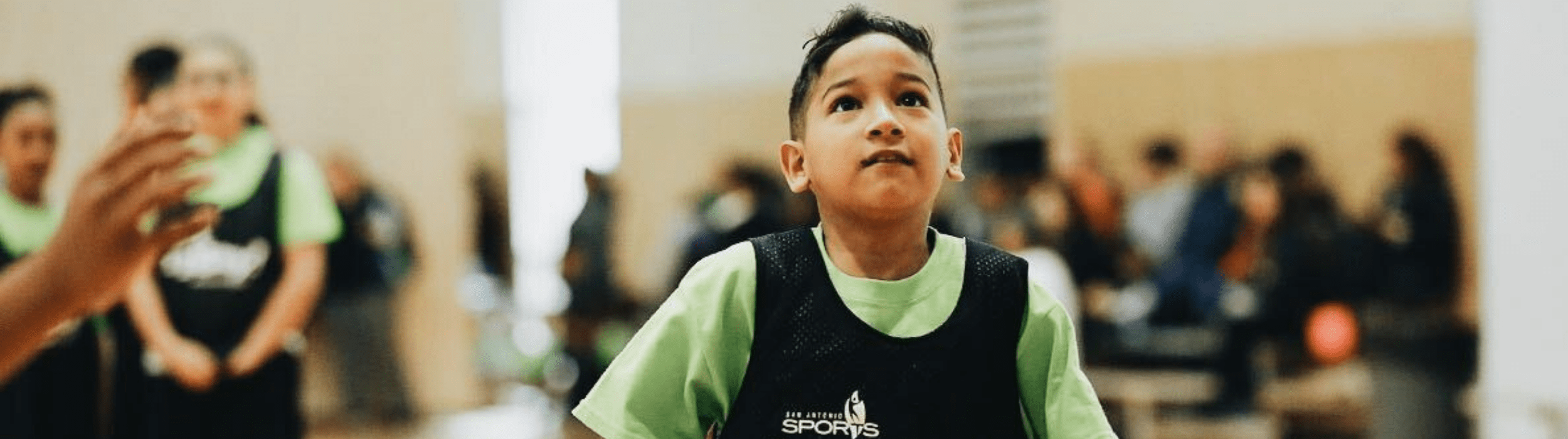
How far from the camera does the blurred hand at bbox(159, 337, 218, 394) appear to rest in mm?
4297

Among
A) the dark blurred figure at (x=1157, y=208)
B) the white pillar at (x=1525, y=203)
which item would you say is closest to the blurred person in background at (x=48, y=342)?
the white pillar at (x=1525, y=203)

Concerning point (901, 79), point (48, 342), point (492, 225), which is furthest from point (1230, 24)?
point (901, 79)

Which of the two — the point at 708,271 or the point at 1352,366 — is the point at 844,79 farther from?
the point at 1352,366

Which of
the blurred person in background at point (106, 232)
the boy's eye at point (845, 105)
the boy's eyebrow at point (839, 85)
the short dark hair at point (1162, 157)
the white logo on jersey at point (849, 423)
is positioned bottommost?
the short dark hair at point (1162, 157)

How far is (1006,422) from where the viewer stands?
2.01 m

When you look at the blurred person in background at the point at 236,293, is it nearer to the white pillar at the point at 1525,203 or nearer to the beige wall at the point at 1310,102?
the white pillar at the point at 1525,203

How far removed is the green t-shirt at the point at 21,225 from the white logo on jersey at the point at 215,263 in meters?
0.67

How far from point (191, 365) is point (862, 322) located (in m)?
2.83

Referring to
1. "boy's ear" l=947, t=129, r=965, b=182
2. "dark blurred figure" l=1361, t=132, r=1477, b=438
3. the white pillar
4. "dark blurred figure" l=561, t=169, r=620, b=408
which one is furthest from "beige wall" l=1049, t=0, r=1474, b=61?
"boy's ear" l=947, t=129, r=965, b=182

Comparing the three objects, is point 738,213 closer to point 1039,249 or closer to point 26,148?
point 1039,249

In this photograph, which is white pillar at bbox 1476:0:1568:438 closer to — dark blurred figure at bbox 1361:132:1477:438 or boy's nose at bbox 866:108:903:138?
dark blurred figure at bbox 1361:132:1477:438

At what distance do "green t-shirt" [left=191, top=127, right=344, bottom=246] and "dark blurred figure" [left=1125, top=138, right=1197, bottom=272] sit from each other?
20.4 feet

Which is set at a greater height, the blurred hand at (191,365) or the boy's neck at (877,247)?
the boy's neck at (877,247)

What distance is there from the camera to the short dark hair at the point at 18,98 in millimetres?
5008
